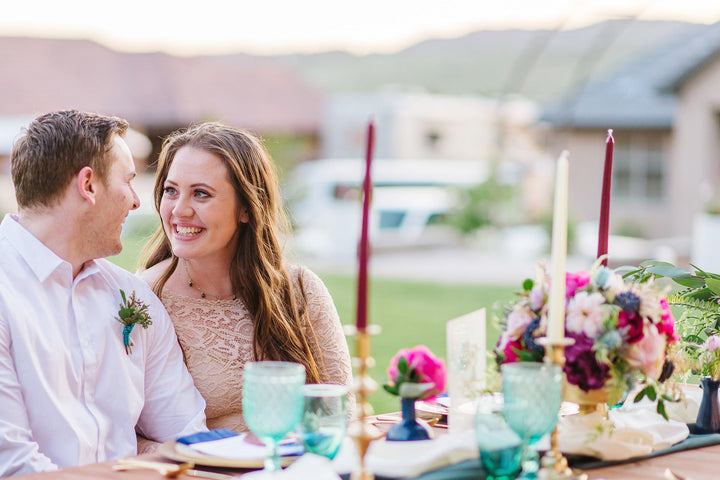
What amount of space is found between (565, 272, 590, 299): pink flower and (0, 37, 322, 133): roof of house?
3126 cm

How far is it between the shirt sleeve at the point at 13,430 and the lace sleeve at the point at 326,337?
997 millimetres

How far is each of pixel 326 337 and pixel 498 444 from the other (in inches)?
54.9

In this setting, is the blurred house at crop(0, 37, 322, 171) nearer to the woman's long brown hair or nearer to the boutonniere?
the woman's long brown hair

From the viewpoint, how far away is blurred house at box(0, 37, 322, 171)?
1359 inches

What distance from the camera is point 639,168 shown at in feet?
81.4

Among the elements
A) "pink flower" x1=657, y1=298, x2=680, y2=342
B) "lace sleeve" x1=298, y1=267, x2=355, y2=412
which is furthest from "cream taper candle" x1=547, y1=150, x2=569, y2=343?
"lace sleeve" x1=298, y1=267, x2=355, y2=412

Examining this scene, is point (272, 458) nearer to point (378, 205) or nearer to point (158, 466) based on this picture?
point (158, 466)

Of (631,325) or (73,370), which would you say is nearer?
(631,325)

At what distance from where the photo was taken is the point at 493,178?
21.8 meters

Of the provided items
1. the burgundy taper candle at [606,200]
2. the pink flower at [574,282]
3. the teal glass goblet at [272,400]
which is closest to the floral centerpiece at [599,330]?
the pink flower at [574,282]

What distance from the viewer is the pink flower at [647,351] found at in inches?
69.8

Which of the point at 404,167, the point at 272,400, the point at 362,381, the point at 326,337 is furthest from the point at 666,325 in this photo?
the point at 404,167

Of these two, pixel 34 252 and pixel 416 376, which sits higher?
pixel 34 252

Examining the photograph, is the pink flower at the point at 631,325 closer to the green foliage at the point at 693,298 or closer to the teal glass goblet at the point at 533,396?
the teal glass goblet at the point at 533,396
